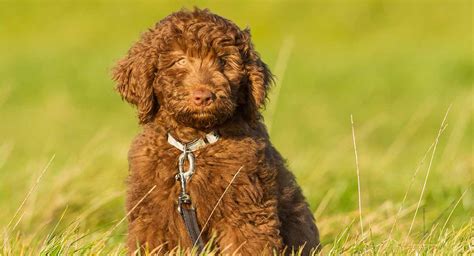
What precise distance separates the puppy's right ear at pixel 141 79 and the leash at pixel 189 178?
0.20 m

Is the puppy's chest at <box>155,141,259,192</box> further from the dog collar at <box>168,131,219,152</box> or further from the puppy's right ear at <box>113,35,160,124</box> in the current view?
the puppy's right ear at <box>113,35,160,124</box>

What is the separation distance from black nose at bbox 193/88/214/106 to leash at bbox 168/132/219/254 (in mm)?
424

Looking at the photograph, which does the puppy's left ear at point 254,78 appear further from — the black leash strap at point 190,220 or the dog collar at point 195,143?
the black leash strap at point 190,220

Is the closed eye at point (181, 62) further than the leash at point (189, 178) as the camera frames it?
Yes

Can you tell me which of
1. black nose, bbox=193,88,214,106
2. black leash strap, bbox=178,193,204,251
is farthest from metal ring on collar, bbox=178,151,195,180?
black nose, bbox=193,88,214,106

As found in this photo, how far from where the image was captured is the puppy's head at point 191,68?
588 cm

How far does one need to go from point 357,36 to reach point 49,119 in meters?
12.1

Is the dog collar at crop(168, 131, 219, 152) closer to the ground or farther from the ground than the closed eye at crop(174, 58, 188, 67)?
closer to the ground

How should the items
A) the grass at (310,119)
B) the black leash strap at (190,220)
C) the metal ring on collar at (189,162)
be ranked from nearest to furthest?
the black leash strap at (190,220) < the metal ring on collar at (189,162) < the grass at (310,119)

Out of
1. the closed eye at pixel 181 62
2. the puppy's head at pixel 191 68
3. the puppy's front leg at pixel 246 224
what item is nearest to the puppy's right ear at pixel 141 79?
the puppy's head at pixel 191 68

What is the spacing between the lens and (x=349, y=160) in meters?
11.5

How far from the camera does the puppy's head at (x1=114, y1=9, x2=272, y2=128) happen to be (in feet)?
19.3

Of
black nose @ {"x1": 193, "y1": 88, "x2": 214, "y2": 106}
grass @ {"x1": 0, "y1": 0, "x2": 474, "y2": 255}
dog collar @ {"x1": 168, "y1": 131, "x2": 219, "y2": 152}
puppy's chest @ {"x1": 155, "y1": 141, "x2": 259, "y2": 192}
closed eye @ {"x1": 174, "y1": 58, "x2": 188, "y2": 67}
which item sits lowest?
grass @ {"x1": 0, "y1": 0, "x2": 474, "y2": 255}

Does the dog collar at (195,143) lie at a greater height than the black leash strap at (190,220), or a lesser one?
greater
